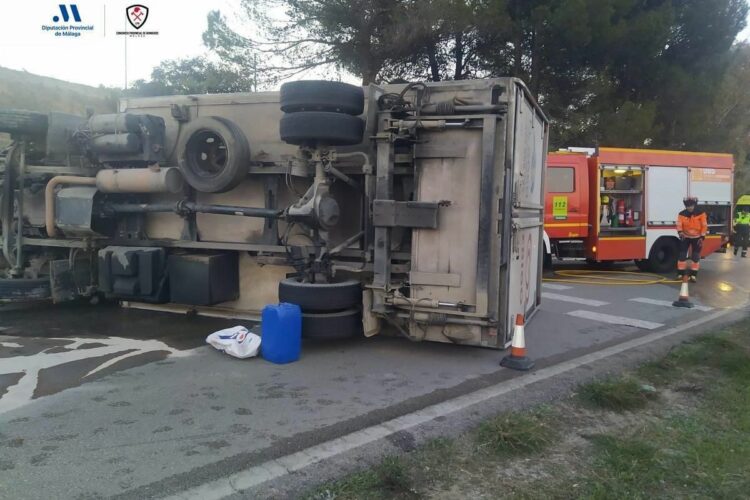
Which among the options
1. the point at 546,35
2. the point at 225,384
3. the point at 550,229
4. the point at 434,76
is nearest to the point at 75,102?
the point at 434,76

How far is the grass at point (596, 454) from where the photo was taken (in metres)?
2.98

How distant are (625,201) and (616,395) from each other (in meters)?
9.17

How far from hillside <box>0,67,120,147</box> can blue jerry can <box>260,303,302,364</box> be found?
35028 mm

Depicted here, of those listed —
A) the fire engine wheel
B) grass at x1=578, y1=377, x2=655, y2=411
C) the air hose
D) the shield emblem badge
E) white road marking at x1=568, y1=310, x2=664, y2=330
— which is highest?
the shield emblem badge

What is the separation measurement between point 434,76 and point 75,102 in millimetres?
32298

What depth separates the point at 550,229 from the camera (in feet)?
39.3

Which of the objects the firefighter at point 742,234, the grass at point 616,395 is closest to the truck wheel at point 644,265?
the firefighter at point 742,234

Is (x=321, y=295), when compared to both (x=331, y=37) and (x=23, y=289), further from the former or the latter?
(x=331, y=37)

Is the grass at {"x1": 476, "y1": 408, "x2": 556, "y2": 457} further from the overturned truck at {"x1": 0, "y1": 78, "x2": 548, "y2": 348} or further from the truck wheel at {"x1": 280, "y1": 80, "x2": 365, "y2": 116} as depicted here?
the truck wheel at {"x1": 280, "y1": 80, "x2": 365, "y2": 116}

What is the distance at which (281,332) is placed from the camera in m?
5.03

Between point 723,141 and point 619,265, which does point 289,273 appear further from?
point 723,141

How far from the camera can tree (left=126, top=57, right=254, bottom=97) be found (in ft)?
58.1

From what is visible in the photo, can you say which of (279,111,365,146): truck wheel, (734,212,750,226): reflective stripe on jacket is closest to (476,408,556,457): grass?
(279,111,365,146): truck wheel

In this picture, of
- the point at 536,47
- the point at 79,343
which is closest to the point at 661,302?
the point at 79,343
